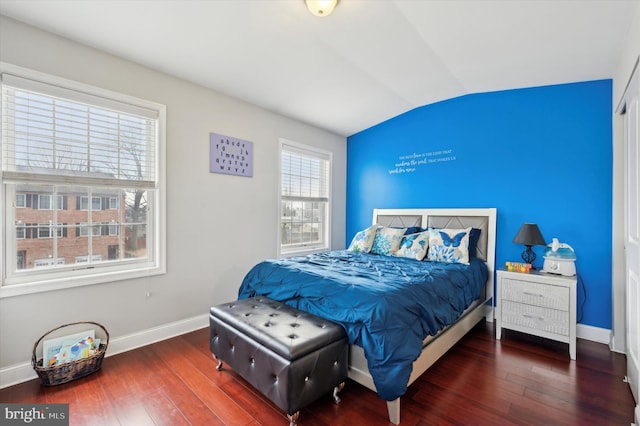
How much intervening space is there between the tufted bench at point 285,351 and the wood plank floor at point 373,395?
167mm

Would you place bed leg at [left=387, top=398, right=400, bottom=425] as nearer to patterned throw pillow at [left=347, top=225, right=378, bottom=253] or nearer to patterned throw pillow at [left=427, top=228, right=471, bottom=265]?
patterned throw pillow at [left=427, top=228, right=471, bottom=265]

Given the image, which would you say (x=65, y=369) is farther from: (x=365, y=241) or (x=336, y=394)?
(x=365, y=241)

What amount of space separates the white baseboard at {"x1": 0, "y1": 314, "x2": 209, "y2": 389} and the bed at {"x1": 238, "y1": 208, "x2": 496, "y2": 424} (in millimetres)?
673

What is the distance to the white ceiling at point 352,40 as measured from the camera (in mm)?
1959

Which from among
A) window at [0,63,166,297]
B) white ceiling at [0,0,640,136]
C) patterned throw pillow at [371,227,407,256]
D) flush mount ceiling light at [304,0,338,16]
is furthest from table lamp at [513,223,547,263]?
window at [0,63,166,297]

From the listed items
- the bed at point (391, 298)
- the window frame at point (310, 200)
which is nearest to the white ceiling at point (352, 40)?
the window frame at point (310, 200)

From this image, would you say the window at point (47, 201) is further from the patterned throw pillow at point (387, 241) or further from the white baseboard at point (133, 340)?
the patterned throw pillow at point (387, 241)

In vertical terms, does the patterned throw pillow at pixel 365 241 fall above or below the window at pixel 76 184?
below

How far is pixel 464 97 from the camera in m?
3.48

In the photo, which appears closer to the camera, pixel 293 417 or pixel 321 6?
pixel 293 417

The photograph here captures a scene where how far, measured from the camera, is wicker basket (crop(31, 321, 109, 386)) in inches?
76.4

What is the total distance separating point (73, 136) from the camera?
2256mm

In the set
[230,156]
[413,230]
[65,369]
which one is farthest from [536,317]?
[65,369]

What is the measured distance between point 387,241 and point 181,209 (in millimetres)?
2294
